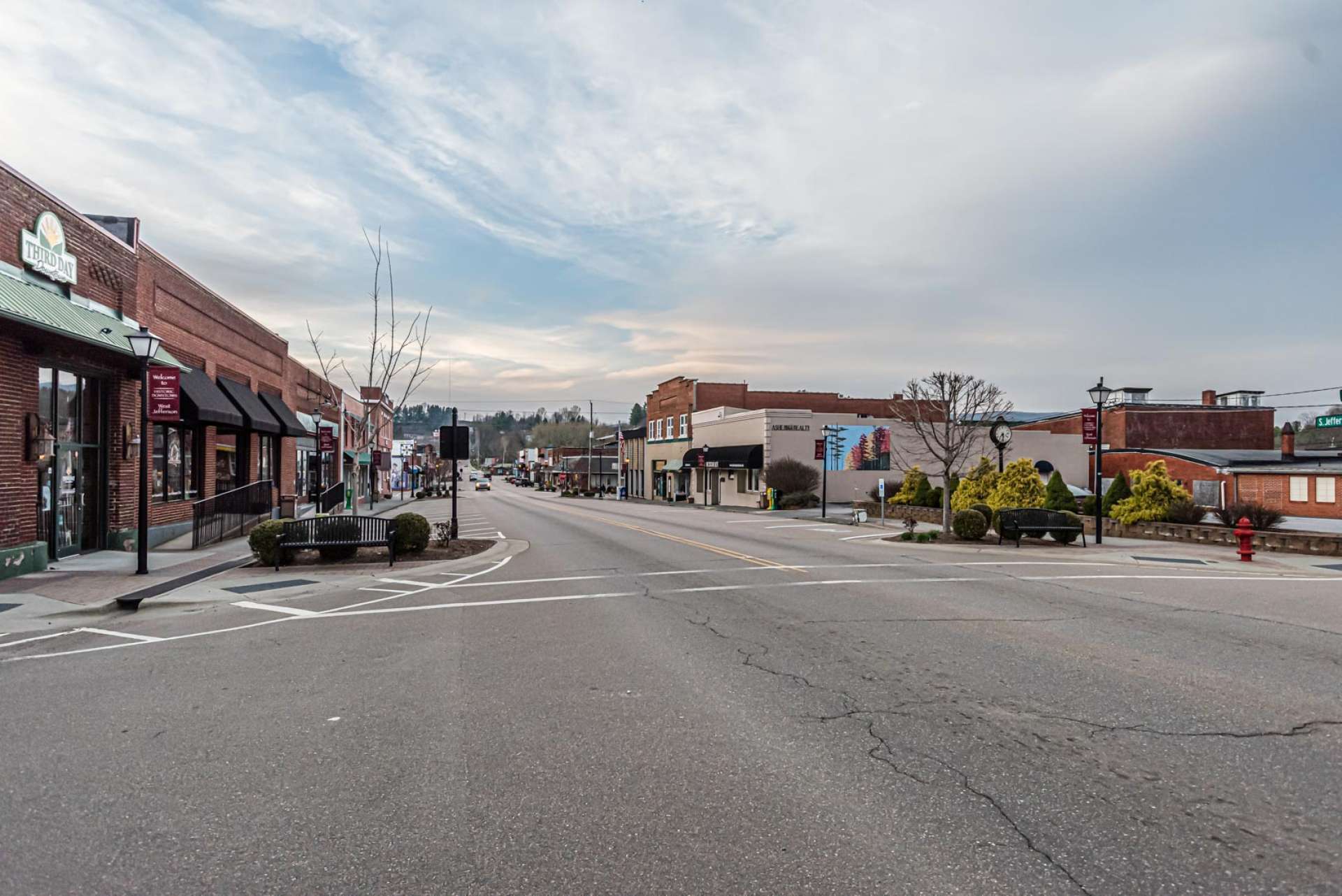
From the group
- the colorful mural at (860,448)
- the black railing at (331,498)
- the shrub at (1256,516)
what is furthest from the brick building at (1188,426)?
the black railing at (331,498)

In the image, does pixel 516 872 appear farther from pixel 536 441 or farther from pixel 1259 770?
pixel 536 441

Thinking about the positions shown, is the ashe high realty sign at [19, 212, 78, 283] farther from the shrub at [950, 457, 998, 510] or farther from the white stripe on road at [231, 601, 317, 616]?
the shrub at [950, 457, 998, 510]

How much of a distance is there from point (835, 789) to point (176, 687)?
5.86 meters

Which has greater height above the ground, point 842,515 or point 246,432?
point 246,432

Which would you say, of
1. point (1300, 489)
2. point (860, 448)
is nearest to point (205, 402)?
point (860, 448)

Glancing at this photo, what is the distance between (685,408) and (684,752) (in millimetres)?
59498

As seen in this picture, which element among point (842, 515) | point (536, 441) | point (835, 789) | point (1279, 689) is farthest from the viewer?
point (536, 441)

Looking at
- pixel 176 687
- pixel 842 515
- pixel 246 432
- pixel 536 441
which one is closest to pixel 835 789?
pixel 176 687

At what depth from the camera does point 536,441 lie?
174 m

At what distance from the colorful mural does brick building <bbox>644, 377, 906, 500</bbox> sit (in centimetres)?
1199

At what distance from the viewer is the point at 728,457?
1978 inches

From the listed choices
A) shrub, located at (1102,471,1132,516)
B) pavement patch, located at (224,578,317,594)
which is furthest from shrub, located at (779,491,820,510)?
pavement patch, located at (224,578,317,594)

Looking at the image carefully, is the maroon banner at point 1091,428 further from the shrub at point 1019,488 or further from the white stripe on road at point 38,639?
the white stripe on road at point 38,639

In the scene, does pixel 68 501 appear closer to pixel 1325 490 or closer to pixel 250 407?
pixel 250 407
